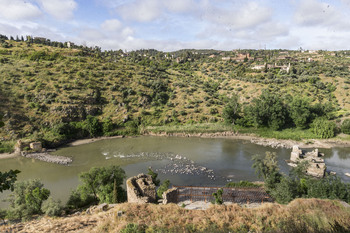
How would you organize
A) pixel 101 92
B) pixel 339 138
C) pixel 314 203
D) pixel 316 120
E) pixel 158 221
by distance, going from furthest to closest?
pixel 101 92 → pixel 316 120 → pixel 339 138 → pixel 314 203 → pixel 158 221

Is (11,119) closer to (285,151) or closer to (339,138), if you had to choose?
(285,151)

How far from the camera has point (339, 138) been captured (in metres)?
46.1

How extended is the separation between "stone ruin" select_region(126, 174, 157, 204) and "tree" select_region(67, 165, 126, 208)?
350cm

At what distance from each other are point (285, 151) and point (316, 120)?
54.8 feet

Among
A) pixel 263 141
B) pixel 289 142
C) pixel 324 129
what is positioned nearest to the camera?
pixel 289 142

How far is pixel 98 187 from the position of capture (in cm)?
2266

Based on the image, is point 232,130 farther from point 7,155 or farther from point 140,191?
point 7,155

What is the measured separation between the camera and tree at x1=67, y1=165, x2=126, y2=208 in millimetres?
21141

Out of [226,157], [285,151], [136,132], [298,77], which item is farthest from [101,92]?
[298,77]

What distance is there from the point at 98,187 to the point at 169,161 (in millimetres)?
17284

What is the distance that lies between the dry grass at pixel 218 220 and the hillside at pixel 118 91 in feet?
132

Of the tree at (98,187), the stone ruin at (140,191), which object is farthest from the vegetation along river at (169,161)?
the stone ruin at (140,191)

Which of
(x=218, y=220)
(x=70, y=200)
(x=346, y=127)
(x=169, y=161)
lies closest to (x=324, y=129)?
(x=346, y=127)

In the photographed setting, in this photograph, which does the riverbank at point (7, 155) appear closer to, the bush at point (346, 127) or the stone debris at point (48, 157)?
the stone debris at point (48, 157)
